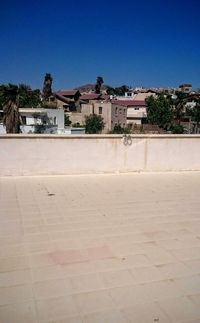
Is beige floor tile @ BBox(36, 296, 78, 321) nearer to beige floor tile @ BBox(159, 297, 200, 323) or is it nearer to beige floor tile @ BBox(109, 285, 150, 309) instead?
beige floor tile @ BBox(109, 285, 150, 309)

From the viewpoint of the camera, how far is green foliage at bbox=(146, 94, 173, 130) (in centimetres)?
4609

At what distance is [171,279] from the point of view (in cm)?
341

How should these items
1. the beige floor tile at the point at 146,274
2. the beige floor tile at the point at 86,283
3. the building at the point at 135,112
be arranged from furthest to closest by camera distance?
the building at the point at 135,112 < the beige floor tile at the point at 146,274 < the beige floor tile at the point at 86,283

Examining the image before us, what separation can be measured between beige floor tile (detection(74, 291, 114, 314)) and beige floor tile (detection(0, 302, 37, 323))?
1.39ft

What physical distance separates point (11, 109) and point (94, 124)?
23.8 m

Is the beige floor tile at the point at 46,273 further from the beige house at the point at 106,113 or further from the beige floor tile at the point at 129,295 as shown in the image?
the beige house at the point at 106,113

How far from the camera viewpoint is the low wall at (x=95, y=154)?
8422mm

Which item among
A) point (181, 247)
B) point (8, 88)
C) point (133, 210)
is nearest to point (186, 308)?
point (181, 247)

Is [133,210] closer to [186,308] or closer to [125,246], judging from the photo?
[125,246]

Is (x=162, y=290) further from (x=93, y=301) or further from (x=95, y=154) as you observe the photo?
(x=95, y=154)

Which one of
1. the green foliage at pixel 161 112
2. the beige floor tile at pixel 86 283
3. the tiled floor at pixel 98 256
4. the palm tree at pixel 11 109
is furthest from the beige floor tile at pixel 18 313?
the green foliage at pixel 161 112

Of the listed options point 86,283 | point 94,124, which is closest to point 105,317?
point 86,283

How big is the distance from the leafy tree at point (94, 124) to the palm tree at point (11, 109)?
20.7 meters

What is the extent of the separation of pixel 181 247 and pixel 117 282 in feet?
4.27
